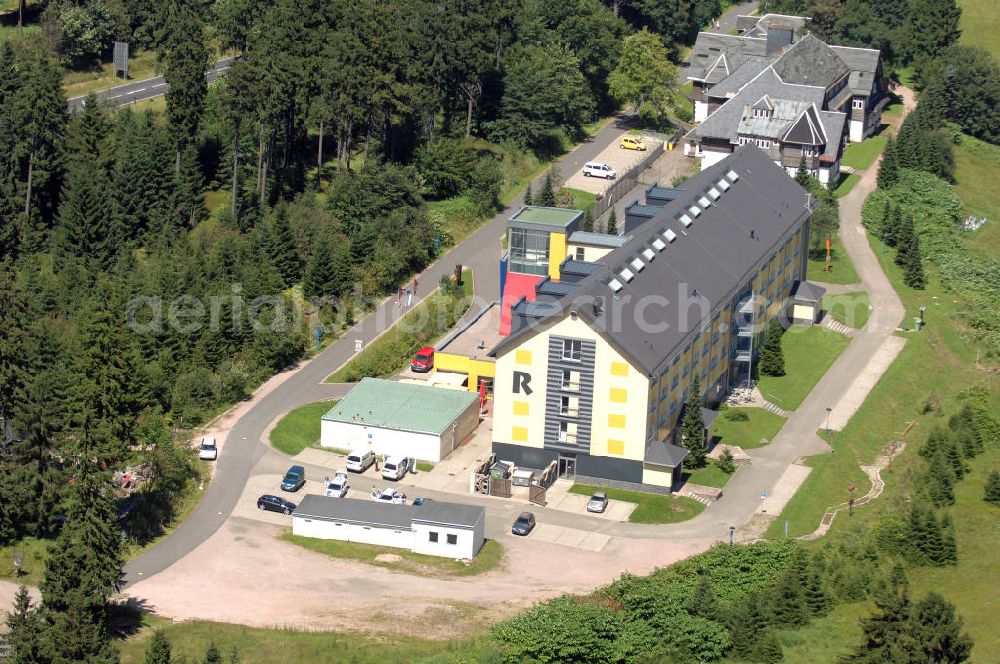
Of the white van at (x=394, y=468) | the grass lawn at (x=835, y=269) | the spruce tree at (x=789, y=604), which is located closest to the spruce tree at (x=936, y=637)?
the spruce tree at (x=789, y=604)

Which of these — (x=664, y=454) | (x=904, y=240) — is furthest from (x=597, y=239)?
(x=904, y=240)

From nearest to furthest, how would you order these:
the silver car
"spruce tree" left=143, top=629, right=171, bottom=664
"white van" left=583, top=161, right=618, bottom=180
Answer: "spruce tree" left=143, top=629, right=171, bottom=664 < the silver car < "white van" left=583, top=161, right=618, bottom=180

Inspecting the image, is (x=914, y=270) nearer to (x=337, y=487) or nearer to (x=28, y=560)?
(x=337, y=487)

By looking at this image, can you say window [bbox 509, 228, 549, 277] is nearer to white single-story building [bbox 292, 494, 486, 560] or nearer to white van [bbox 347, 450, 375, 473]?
white van [bbox 347, 450, 375, 473]

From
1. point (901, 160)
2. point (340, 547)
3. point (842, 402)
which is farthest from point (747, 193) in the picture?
point (340, 547)

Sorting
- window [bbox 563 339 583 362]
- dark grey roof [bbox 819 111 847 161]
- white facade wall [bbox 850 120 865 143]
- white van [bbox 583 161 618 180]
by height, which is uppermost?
dark grey roof [bbox 819 111 847 161]

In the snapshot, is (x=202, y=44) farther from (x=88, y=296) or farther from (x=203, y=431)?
(x=203, y=431)

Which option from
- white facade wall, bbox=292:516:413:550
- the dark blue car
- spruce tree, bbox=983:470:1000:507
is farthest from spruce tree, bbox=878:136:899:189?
white facade wall, bbox=292:516:413:550

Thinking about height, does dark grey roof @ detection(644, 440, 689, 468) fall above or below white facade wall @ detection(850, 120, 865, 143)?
below
